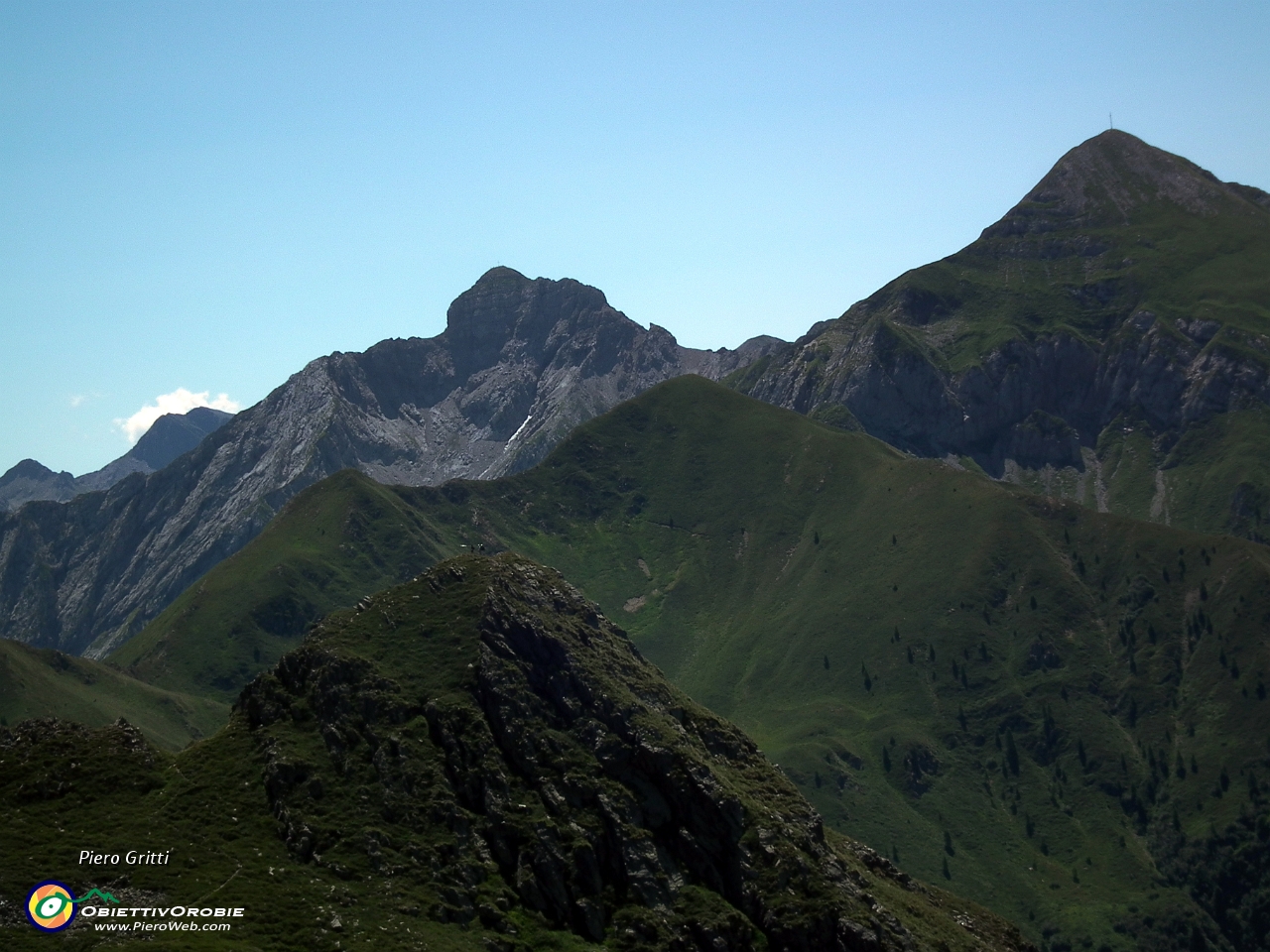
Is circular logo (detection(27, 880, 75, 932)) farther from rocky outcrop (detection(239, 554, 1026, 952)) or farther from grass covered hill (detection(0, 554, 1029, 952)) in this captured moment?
rocky outcrop (detection(239, 554, 1026, 952))

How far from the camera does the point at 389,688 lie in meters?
166

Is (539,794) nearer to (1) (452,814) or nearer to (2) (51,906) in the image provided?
(1) (452,814)

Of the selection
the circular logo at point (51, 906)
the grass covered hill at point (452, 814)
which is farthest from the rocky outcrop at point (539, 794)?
the circular logo at point (51, 906)

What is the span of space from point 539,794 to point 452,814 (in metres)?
11.1

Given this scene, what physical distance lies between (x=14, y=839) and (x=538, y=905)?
51337mm

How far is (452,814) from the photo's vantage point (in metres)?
153

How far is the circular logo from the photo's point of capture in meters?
119

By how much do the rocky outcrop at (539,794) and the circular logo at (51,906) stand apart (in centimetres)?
2482

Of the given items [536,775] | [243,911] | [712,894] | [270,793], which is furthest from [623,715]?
[243,911]

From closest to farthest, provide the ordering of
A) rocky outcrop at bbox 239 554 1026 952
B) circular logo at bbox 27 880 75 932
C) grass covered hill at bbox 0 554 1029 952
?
circular logo at bbox 27 880 75 932 < grass covered hill at bbox 0 554 1029 952 < rocky outcrop at bbox 239 554 1026 952

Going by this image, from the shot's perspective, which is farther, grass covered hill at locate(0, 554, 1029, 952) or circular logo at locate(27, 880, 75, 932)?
grass covered hill at locate(0, 554, 1029, 952)

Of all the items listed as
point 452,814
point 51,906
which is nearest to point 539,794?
point 452,814

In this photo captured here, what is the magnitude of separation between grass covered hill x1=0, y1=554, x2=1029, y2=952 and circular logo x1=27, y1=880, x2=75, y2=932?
1.37 metres

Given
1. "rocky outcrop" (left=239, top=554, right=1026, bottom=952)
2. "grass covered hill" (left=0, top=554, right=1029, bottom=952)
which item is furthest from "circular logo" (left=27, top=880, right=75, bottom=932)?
"rocky outcrop" (left=239, top=554, right=1026, bottom=952)
